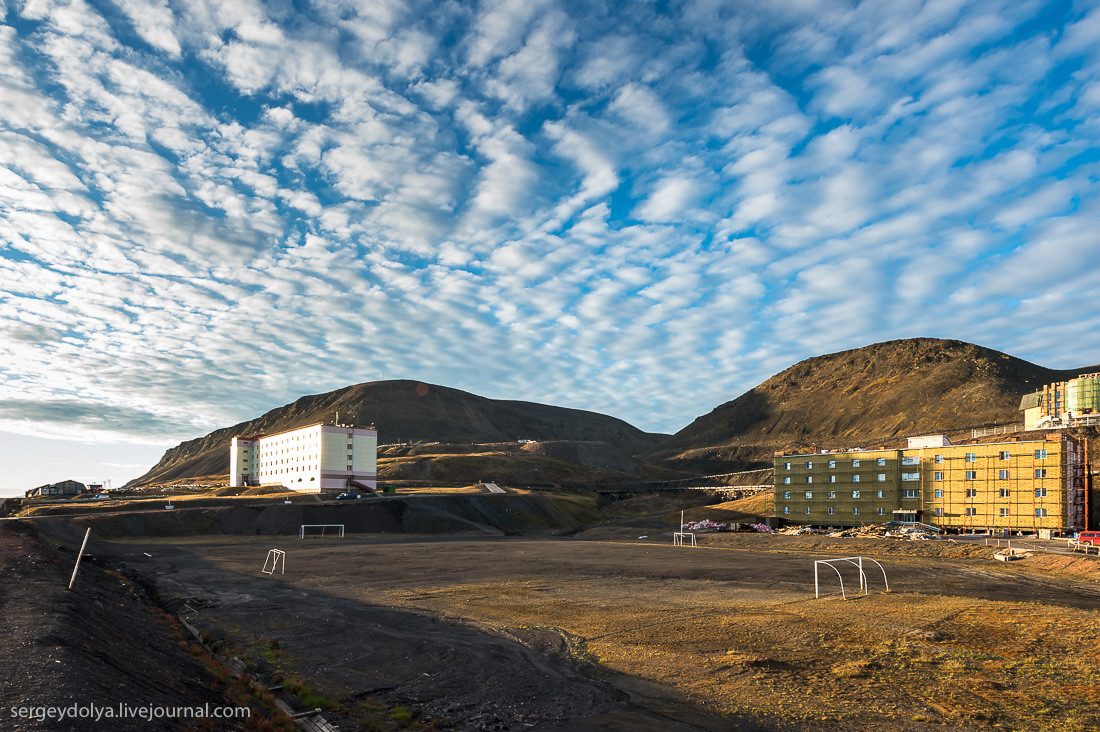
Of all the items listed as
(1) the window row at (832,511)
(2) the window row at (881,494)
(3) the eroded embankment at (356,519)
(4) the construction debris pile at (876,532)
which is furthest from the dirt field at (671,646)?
(1) the window row at (832,511)

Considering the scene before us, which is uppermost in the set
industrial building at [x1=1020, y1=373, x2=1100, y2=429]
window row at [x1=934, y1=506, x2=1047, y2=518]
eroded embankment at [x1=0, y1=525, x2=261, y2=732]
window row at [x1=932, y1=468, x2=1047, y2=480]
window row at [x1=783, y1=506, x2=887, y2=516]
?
industrial building at [x1=1020, y1=373, x2=1100, y2=429]

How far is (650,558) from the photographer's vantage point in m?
56.3

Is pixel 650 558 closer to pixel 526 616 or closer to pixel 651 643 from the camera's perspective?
pixel 526 616

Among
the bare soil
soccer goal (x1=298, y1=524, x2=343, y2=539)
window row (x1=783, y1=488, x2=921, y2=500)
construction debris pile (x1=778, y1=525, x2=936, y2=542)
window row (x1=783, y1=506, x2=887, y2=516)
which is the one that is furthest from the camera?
window row (x1=783, y1=506, x2=887, y2=516)

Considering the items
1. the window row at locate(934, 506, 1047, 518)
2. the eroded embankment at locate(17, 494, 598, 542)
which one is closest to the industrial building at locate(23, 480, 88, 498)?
the eroded embankment at locate(17, 494, 598, 542)

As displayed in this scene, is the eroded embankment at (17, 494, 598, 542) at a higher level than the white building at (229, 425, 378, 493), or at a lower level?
lower

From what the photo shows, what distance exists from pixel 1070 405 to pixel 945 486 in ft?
226

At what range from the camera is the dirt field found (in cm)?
1566

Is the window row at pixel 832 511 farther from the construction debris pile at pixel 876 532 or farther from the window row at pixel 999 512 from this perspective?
the window row at pixel 999 512

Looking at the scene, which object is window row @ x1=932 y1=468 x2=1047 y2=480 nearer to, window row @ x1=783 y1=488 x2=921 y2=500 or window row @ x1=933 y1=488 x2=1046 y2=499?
window row @ x1=933 y1=488 x2=1046 y2=499

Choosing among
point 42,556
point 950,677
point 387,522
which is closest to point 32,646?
point 950,677

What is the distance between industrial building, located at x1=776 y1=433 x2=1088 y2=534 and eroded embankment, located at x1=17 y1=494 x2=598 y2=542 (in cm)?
4060

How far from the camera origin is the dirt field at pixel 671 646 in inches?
617

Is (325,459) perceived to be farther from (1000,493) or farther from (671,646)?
(1000,493)
